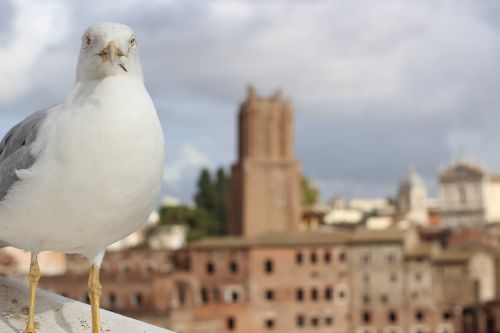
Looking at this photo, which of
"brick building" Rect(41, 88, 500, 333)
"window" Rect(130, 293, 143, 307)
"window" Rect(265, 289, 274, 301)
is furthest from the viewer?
"window" Rect(265, 289, 274, 301)

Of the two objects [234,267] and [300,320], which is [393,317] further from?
[234,267]

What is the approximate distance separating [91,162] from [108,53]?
1.86 ft

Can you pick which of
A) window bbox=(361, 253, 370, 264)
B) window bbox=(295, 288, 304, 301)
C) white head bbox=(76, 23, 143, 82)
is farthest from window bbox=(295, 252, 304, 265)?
white head bbox=(76, 23, 143, 82)

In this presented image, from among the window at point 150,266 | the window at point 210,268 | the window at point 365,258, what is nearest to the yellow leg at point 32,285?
the window at point 210,268

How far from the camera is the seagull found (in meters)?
4.64

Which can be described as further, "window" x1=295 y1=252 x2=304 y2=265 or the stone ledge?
"window" x1=295 y1=252 x2=304 y2=265

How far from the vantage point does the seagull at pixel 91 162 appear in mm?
4645

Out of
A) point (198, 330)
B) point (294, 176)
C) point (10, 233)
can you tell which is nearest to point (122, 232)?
point (10, 233)

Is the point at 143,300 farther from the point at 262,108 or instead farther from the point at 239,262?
the point at 262,108

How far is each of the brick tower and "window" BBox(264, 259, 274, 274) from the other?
38.4 feet

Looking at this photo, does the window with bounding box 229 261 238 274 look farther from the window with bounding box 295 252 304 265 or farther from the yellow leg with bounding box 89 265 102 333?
the yellow leg with bounding box 89 265 102 333

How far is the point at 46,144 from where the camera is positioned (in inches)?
191

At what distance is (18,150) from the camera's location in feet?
16.7

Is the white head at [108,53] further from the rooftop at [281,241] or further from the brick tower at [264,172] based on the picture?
the brick tower at [264,172]
